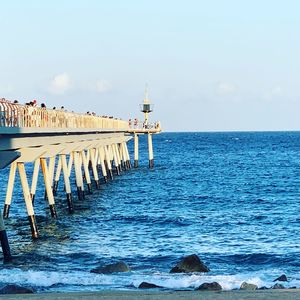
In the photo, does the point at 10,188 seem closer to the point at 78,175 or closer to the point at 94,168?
the point at 78,175

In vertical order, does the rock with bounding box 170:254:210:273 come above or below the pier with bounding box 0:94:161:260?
below

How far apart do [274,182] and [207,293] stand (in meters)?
52.0

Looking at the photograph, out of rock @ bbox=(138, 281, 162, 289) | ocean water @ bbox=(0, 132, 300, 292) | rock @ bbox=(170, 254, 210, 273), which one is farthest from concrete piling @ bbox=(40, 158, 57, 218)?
rock @ bbox=(138, 281, 162, 289)

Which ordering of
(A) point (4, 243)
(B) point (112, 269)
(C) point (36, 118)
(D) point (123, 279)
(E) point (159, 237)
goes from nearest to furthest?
(D) point (123, 279) < (B) point (112, 269) < (A) point (4, 243) < (C) point (36, 118) < (E) point (159, 237)

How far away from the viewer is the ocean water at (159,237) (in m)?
22.0

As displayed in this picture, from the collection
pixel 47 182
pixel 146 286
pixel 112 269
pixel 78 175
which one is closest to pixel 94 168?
pixel 78 175

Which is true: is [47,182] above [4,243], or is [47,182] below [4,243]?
above

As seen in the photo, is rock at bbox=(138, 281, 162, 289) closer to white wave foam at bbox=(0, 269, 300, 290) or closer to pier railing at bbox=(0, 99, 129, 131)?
white wave foam at bbox=(0, 269, 300, 290)

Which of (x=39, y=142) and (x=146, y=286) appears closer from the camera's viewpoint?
(x=146, y=286)

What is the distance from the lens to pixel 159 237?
3159cm

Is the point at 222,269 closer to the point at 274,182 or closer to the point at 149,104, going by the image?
the point at 274,182

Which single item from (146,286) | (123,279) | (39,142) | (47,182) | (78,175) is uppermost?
(39,142)

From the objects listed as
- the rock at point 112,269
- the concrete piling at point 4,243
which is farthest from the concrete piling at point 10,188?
the rock at point 112,269

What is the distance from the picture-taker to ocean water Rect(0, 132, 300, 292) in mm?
22031
